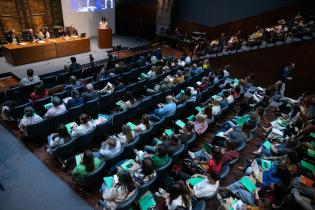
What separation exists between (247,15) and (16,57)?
10.6m

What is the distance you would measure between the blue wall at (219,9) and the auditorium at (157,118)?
6 cm

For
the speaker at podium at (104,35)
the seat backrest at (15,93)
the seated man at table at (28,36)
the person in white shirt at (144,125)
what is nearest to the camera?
the person in white shirt at (144,125)

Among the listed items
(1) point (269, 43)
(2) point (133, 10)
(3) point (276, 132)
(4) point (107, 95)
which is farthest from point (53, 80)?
(2) point (133, 10)

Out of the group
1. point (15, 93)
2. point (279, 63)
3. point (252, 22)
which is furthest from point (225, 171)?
point (252, 22)

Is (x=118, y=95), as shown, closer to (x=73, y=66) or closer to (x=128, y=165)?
(x=73, y=66)

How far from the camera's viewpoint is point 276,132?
5.34 meters

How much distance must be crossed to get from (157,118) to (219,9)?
30.8 feet

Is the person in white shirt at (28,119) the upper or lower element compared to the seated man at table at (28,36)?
lower

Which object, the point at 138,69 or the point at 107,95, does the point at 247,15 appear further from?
the point at 107,95

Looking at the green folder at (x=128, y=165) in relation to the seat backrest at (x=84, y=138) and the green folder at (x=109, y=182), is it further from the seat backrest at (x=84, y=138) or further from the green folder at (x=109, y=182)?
the seat backrest at (x=84, y=138)

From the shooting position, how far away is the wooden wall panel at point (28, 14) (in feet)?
32.0

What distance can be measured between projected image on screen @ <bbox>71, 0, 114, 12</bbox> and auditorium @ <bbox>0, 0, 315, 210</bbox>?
0.27 ft

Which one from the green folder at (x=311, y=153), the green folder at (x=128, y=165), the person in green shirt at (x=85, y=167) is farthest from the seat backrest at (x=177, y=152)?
the green folder at (x=311, y=153)

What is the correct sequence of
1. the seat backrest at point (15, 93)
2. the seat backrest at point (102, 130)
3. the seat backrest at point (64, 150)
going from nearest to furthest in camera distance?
the seat backrest at point (64, 150) < the seat backrest at point (102, 130) < the seat backrest at point (15, 93)
